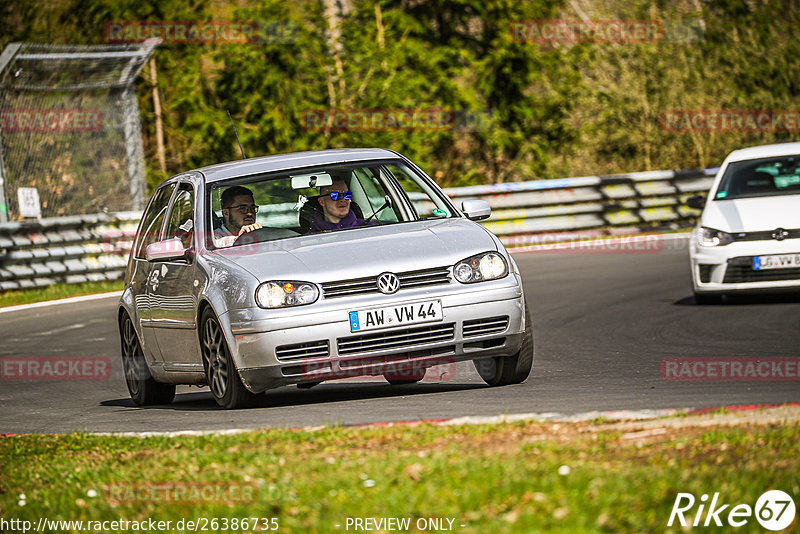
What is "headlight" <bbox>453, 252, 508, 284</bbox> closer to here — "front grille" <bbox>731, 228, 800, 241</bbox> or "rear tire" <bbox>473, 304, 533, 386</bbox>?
"rear tire" <bbox>473, 304, 533, 386</bbox>

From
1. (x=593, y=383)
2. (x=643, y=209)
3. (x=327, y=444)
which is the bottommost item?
(x=643, y=209)

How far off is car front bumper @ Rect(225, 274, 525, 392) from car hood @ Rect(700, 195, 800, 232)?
5716mm

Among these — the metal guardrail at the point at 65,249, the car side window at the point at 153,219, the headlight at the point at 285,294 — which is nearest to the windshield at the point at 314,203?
the car side window at the point at 153,219

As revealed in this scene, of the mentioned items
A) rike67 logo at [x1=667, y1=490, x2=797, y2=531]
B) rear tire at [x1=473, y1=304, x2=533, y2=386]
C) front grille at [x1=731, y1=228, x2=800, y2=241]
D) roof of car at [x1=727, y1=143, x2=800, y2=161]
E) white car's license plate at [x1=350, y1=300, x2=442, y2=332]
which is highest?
rike67 logo at [x1=667, y1=490, x2=797, y2=531]

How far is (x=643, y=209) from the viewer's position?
22641mm

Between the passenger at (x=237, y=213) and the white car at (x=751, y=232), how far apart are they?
Answer: 5.78 m

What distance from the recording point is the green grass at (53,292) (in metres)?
18.0

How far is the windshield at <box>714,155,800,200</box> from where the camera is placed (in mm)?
13727

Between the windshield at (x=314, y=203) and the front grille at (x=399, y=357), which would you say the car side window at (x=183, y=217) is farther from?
the front grille at (x=399, y=357)

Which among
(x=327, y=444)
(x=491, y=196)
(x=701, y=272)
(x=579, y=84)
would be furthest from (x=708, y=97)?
(x=327, y=444)

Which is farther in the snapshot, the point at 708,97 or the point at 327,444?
the point at 708,97

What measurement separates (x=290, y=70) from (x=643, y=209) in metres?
7.19

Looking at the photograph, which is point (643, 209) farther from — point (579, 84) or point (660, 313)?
point (660, 313)

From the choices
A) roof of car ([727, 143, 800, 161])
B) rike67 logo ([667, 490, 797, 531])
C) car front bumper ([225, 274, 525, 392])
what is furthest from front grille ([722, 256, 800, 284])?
rike67 logo ([667, 490, 797, 531])
